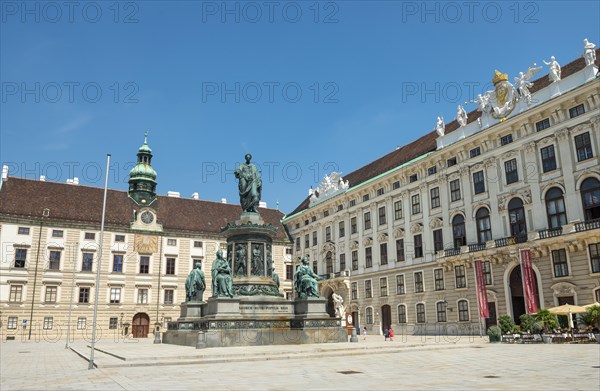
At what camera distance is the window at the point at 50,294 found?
49784mm

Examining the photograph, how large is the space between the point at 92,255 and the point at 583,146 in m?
46.9

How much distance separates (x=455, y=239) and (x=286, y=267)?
28627 mm

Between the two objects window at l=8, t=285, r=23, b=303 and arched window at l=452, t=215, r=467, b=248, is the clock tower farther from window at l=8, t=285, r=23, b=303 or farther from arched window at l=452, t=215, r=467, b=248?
arched window at l=452, t=215, r=467, b=248

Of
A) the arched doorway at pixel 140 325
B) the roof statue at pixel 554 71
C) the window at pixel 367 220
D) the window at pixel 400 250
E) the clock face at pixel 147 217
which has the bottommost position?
the arched doorway at pixel 140 325

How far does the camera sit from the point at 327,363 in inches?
601

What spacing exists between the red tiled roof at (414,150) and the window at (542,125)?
128 inches

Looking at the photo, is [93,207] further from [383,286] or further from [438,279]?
[438,279]

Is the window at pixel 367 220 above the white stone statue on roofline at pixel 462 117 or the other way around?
the other way around

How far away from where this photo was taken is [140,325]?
53.6 meters

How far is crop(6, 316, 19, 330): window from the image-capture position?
47.2m

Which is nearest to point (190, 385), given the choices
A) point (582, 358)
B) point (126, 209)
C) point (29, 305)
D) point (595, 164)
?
point (582, 358)

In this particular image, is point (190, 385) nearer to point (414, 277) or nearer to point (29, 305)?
point (414, 277)

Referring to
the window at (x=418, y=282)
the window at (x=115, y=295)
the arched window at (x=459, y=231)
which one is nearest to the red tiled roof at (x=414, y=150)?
the arched window at (x=459, y=231)

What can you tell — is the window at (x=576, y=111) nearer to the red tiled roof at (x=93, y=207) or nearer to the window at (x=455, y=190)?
the window at (x=455, y=190)
